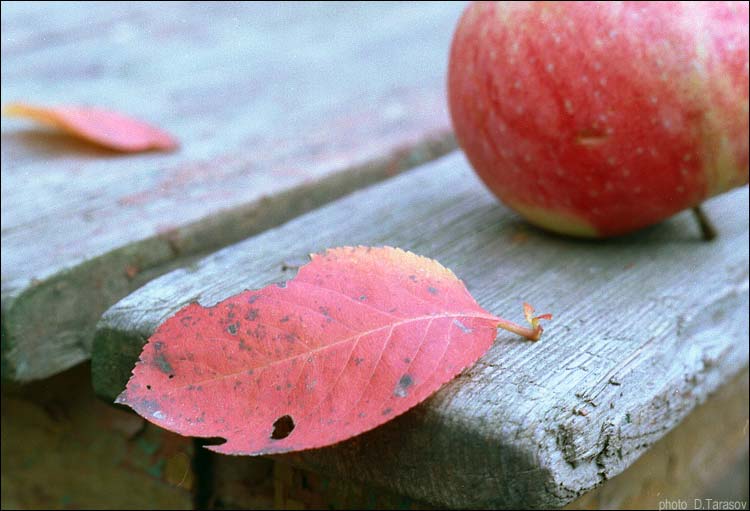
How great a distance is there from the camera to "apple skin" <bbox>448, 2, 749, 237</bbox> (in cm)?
87

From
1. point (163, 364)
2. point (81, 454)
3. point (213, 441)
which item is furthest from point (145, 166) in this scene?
point (163, 364)

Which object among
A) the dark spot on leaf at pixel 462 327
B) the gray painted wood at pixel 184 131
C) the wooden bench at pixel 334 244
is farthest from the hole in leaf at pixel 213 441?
the dark spot on leaf at pixel 462 327

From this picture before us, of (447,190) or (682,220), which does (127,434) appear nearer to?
(447,190)

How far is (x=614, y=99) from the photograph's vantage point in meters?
0.87

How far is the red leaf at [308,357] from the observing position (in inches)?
25.3

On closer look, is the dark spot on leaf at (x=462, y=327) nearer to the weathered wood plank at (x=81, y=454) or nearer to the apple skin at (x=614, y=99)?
the apple skin at (x=614, y=99)

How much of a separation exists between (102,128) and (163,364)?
818mm

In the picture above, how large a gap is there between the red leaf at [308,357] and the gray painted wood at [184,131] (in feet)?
1.02

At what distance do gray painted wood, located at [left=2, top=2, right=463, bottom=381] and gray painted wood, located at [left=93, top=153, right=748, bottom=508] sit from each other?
0.11m

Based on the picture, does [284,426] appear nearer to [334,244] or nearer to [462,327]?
[462,327]

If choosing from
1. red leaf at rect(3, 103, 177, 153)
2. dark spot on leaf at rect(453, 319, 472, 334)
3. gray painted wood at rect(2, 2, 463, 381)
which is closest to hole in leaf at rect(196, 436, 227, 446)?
gray painted wood at rect(2, 2, 463, 381)

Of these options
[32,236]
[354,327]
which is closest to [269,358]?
[354,327]

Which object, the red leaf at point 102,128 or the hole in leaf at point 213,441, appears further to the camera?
the red leaf at point 102,128

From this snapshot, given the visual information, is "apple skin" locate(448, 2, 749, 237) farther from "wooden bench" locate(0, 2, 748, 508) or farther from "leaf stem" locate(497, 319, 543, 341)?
"leaf stem" locate(497, 319, 543, 341)
